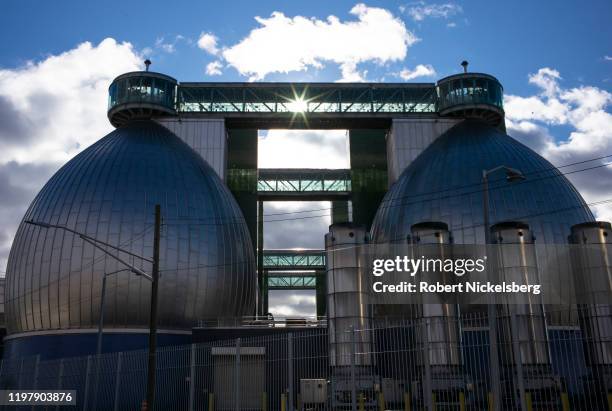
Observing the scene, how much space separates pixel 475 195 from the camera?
126ft

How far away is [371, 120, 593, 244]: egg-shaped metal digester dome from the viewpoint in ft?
122

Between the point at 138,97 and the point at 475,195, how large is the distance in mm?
29529

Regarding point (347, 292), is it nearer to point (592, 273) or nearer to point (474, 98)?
point (592, 273)

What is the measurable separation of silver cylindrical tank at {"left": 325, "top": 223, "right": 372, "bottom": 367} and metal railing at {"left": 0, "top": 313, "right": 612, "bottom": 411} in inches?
6.0

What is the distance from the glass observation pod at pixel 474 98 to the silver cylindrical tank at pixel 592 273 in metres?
22.9

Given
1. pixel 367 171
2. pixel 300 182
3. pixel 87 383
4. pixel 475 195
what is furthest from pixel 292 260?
pixel 87 383

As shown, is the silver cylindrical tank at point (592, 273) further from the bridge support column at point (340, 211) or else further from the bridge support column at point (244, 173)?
the bridge support column at point (340, 211)

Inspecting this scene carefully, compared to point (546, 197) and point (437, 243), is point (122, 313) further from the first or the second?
point (546, 197)

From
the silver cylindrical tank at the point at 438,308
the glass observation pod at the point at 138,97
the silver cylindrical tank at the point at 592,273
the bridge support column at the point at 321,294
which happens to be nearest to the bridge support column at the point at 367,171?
the glass observation pod at the point at 138,97

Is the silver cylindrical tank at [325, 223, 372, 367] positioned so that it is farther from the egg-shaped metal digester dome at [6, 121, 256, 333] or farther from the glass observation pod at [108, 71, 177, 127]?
the glass observation pod at [108, 71, 177, 127]

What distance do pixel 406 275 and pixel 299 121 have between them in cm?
2521

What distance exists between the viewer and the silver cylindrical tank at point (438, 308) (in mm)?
26703

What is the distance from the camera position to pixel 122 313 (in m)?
35.5

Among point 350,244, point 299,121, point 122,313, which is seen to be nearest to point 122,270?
point 122,313
